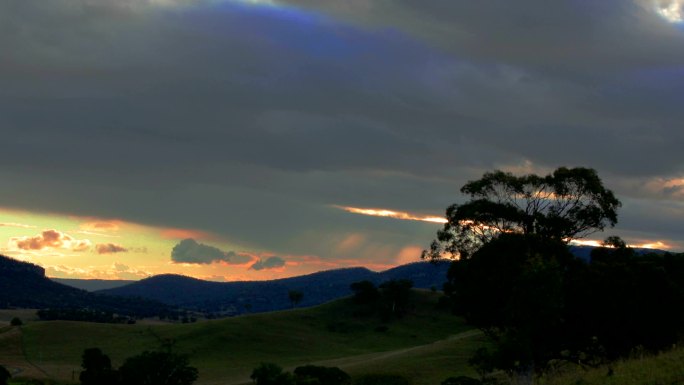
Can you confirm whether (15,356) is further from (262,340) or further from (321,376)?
(321,376)

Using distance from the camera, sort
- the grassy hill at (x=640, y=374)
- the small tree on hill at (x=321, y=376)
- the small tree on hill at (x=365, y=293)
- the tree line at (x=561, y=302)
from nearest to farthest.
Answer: the grassy hill at (x=640, y=374) → the tree line at (x=561, y=302) → the small tree on hill at (x=321, y=376) → the small tree on hill at (x=365, y=293)

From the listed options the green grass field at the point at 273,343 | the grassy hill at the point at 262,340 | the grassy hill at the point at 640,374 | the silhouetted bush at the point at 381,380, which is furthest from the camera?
the grassy hill at the point at 262,340

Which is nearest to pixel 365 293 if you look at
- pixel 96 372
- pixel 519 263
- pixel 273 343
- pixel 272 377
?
pixel 273 343

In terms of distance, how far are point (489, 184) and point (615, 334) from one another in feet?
75.2

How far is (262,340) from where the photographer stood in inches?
5689

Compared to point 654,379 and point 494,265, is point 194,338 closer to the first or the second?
point 494,265

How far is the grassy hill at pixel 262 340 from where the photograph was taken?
114 meters

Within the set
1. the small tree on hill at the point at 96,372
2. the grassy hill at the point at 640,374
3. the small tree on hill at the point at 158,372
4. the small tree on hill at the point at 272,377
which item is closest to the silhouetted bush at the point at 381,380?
the small tree on hill at the point at 272,377

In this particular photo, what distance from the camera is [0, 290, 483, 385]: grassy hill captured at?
114 metres

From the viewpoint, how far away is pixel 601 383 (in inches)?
814

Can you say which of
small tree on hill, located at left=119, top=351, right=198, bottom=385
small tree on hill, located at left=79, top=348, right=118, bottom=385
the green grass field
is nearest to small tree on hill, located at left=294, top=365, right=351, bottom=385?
the green grass field

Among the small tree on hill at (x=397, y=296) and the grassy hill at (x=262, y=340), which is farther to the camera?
the small tree on hill at (x=397, y=296)

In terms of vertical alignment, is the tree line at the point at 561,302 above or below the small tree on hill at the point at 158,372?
above

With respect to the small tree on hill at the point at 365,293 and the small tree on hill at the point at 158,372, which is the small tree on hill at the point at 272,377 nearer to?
the small tree on hill at the point at 158,372
